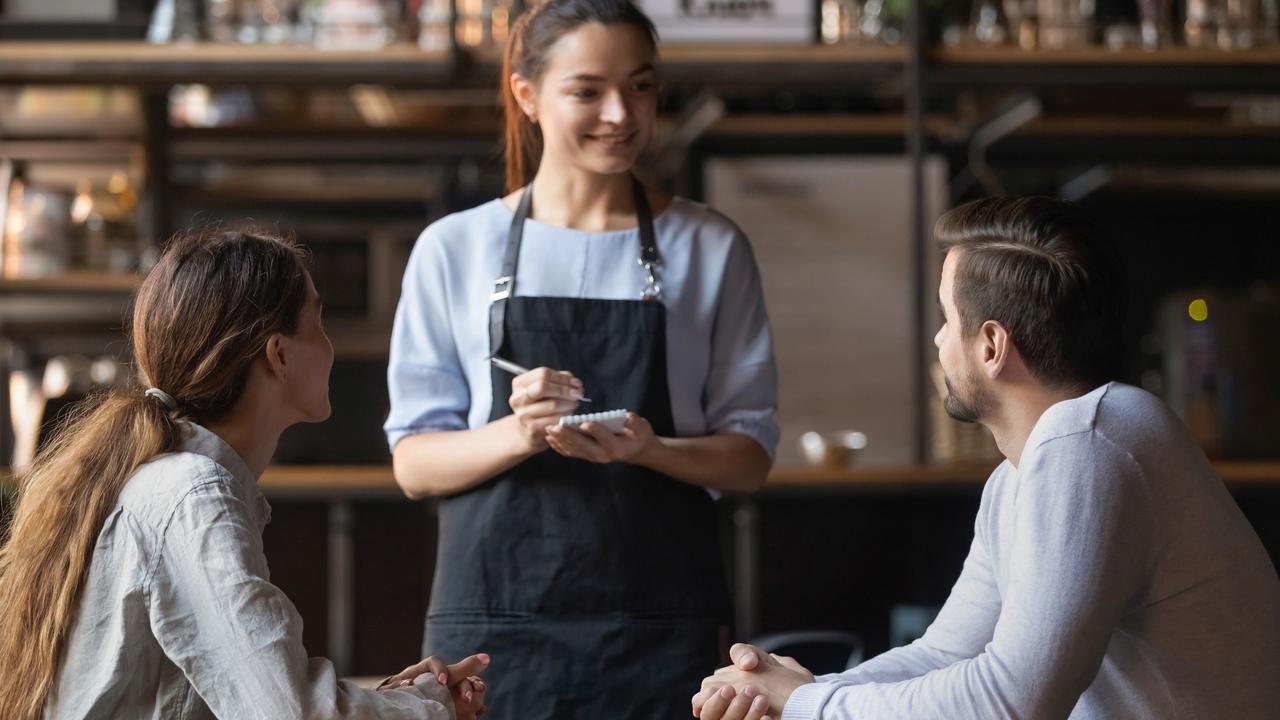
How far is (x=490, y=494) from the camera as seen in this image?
6.45 feet

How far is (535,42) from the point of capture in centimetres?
202


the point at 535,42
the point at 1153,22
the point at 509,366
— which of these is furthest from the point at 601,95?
the point at 1153,22

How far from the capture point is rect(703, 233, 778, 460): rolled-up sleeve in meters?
2.00

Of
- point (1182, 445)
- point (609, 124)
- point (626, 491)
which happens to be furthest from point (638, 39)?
point (1182, 445)

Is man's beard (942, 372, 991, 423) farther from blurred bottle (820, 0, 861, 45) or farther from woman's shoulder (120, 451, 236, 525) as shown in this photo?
blurred bottle (820, 0, 861, 45)

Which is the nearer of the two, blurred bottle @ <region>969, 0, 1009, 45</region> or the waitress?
the waitress

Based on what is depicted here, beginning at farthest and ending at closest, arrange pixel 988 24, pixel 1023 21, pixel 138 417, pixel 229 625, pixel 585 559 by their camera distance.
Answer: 1. pixel 988 24
2. pixel 1023 21
3. pixel 585 559
4. pixel 138 417
5. pixel 229 625

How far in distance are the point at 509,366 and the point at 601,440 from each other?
0.62ft

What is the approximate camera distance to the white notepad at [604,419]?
5.84 ft

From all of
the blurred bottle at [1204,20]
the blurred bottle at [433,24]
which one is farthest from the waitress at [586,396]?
the blurred bottle at [1204,20]

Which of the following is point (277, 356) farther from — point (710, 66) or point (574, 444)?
point (710, 66)

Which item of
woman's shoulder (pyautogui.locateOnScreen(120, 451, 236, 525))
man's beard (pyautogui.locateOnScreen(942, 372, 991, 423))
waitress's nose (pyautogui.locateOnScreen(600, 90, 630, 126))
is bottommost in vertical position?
woman's shoulder (pyautogui.locateOnScreen(120, 451, 236, 525))

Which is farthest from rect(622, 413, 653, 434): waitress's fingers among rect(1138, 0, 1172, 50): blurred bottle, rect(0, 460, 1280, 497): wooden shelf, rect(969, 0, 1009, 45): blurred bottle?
rect(1138, 0, 1172, 50): blurred bottle

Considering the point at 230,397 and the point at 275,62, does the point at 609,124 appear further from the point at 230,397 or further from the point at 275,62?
the point at 275,62
